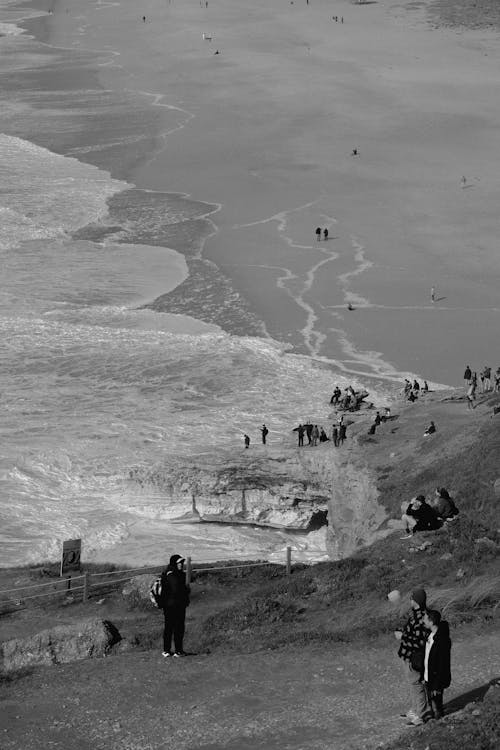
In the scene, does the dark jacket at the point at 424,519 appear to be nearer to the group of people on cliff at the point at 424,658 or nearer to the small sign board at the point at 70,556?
the group of people on cliff at the point at 424,658

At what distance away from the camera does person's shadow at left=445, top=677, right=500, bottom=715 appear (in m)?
11.6

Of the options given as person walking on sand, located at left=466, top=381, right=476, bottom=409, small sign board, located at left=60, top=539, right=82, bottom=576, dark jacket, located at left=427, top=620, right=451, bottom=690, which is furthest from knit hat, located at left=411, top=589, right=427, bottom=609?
person walking on sand, located at left=466, top=381, right=476, bottom=409

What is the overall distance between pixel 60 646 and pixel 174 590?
2.51 m

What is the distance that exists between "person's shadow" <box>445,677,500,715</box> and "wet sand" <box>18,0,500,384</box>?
28327 millimetres

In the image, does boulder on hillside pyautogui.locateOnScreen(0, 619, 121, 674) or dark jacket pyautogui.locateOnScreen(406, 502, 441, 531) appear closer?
boulder on hillside pyautogui.locateOnScreen(0, 619, 121, 674)

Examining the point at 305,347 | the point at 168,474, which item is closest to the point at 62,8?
the point at 305,347

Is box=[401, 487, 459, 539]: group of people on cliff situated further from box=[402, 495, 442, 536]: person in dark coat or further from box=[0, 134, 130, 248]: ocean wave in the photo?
box=[0, 134, 130, 248]: ocean wave

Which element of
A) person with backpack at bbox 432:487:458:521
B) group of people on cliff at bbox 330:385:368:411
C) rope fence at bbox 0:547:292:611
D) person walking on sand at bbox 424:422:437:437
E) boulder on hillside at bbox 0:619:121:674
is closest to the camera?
boulder on hillside at bbox 0:619:121:674

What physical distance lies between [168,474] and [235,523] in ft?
8.02

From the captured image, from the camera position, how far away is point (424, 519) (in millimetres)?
18234

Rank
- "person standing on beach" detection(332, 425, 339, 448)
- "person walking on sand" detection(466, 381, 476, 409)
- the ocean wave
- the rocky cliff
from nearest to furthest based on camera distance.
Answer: the rocky cliff < "person standing on beach" detection(332, 425, 339, 448) < "person walking on sand" detection(466, 381, 476, 409) < the ocean wave

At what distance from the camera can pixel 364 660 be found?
13539 millimetres

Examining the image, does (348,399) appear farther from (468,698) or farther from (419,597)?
(419,597)

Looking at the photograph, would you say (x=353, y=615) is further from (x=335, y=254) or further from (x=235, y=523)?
(x=335, y=254)
